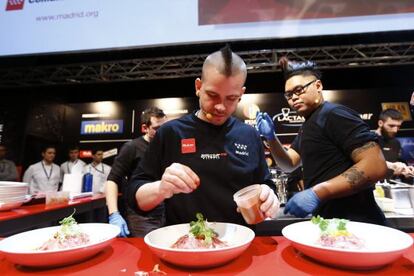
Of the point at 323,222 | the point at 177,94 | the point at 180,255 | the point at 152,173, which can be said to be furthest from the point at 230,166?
the point at 177,94

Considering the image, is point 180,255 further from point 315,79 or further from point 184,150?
point 315,79

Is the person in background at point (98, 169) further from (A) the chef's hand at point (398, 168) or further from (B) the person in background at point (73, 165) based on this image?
(A) the chef's hand at point (398, 168)

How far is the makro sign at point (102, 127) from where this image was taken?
7.62m

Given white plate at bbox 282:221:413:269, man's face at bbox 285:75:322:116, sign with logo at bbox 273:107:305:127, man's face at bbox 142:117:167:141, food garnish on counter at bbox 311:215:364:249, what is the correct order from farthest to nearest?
sign with logo at bbox 273:107:305:127
man's face at bbox 142:117:167:141
man's face at bbox 285:75:322:116
food garnish on counter at bbox 311:215:364:249
white plate at bbox 282:221:413:269

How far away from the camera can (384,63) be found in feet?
20.7

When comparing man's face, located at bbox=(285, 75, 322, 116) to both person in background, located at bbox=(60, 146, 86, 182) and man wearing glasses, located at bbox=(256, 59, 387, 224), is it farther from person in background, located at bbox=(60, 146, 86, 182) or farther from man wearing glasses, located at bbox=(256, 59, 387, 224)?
person in background, located at bbox=(60, 146, 86, 182)

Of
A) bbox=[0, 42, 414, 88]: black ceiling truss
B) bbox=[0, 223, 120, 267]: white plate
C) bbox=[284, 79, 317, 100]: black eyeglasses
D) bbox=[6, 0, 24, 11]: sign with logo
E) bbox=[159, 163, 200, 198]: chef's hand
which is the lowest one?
bbox=[0, 223, 120, 267]: white plate

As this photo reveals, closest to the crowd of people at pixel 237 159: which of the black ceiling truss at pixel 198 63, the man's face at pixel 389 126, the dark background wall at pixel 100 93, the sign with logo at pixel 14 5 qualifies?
the sign with logo at pixel 14 5

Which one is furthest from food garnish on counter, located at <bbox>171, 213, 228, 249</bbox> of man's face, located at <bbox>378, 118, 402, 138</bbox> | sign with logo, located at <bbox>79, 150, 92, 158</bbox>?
sign with logo, located at <bbox>79, 150, 92, 158</bbox>

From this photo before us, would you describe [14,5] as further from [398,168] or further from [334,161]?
[398,168]

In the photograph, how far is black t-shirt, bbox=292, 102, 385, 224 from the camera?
1631mm

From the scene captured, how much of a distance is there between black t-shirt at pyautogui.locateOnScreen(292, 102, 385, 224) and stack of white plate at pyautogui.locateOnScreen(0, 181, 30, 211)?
7.33 feet

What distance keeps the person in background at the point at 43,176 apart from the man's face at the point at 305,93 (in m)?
6.19

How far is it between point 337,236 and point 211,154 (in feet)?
2.04
